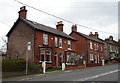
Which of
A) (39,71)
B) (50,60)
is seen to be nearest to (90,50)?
(50,60)

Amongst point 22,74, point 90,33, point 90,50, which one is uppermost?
point 90,33

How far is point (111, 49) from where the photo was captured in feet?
203

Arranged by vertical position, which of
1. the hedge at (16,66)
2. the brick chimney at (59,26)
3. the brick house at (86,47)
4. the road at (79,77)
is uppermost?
the brick chimney at (59,26)

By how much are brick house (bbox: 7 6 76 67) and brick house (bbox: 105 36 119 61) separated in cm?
2744

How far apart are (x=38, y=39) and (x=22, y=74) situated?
9574 millimetres

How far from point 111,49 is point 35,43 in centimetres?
4007

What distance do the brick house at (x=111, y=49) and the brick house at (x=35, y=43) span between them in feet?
90.0

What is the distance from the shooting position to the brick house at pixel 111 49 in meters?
58.8

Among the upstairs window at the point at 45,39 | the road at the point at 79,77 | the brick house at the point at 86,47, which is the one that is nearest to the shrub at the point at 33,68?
the road at the point at 79,77

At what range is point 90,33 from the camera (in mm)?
51031

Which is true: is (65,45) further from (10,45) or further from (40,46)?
(10,45)

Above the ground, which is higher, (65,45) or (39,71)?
(65,45)

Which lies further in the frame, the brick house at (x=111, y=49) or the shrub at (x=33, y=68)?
the brick house at (x=111, y=49)

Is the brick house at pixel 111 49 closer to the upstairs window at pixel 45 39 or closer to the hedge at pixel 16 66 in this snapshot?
the upstairs window at pixel 45 39
